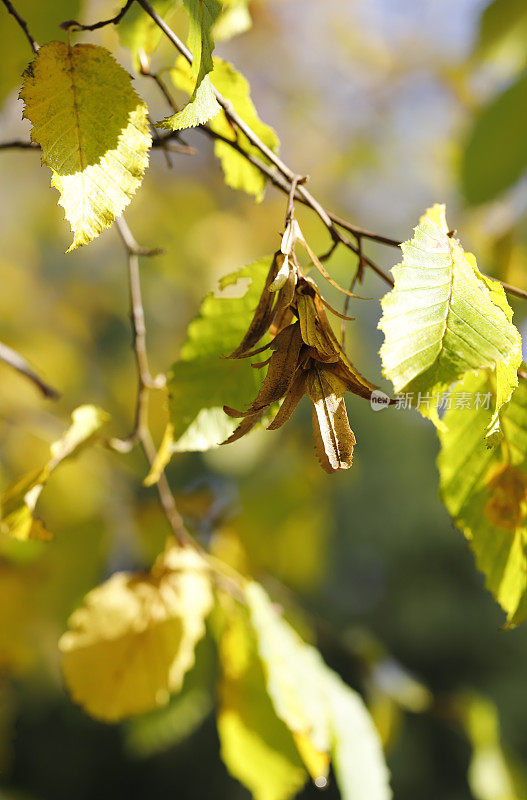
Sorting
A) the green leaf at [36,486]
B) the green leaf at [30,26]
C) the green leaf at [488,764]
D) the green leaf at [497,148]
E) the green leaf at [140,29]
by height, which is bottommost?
the green leaf at [488,764]

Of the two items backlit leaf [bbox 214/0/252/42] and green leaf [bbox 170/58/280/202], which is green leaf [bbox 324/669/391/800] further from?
backlit leaf [bbox 214/0/252/42]

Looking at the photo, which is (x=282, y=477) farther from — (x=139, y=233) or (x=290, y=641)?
(x=139, y=233)

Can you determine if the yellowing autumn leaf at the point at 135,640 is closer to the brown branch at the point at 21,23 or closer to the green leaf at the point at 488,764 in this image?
the brown branch at the point at 21,23

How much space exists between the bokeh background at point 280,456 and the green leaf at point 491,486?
0.48 meters

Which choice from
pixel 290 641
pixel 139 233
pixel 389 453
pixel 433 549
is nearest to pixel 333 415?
pixel 290 641

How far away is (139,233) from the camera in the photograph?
7.25 ft

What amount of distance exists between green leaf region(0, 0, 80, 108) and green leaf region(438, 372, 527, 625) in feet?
1.51

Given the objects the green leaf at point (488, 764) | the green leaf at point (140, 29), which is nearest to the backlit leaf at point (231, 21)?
the green leaf at point (140, 29)

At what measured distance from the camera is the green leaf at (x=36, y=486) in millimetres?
463

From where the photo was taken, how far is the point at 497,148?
0.84 meters

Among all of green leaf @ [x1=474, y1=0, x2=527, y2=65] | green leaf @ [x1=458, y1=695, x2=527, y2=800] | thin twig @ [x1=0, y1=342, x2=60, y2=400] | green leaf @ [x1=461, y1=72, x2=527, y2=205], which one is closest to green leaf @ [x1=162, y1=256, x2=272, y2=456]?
thin twig @ [x1=0, y1=342, x2=60, y2=400]

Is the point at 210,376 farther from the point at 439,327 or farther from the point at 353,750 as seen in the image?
the point at 353,750

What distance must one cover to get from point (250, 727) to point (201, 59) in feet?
2.07

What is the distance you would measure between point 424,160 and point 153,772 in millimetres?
3216
